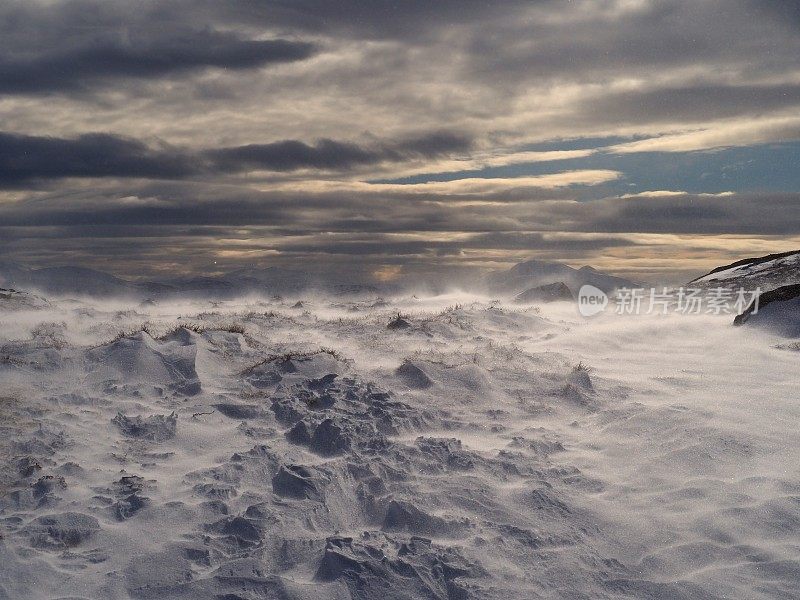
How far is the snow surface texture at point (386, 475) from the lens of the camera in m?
5.11

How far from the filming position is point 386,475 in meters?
6.75

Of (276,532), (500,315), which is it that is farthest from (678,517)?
(500,315)

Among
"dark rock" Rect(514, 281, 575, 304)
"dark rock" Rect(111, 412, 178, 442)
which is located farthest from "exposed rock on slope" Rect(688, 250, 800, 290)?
"dark rock" Rect(111, 412, 178, 442)

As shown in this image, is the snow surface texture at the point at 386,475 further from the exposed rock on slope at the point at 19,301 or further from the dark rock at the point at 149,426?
the exposed rock on slope at the point at 19,301

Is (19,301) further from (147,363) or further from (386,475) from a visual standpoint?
(386,475)

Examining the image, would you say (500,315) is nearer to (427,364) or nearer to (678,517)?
(427,364)

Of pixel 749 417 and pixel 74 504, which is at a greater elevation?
pixel 749 417

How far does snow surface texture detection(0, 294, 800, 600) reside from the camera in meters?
5.11

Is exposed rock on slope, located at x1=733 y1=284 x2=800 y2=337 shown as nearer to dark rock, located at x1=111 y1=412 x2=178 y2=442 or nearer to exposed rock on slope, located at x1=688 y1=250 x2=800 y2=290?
exposed rock on slope, located at x1=688 y1=250 x2=800 y2=290

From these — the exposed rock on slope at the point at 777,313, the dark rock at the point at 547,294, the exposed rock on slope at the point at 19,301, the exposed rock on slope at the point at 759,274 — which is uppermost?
the exposed rock on slope at the point at 759,274

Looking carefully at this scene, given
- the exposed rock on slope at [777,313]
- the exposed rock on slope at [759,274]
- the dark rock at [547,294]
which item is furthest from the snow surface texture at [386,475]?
the dark rock at [547,294]

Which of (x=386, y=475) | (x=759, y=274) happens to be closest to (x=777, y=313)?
(x=759, y=274)

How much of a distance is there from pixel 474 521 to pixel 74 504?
3752 mm

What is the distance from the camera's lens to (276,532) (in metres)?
5.64
